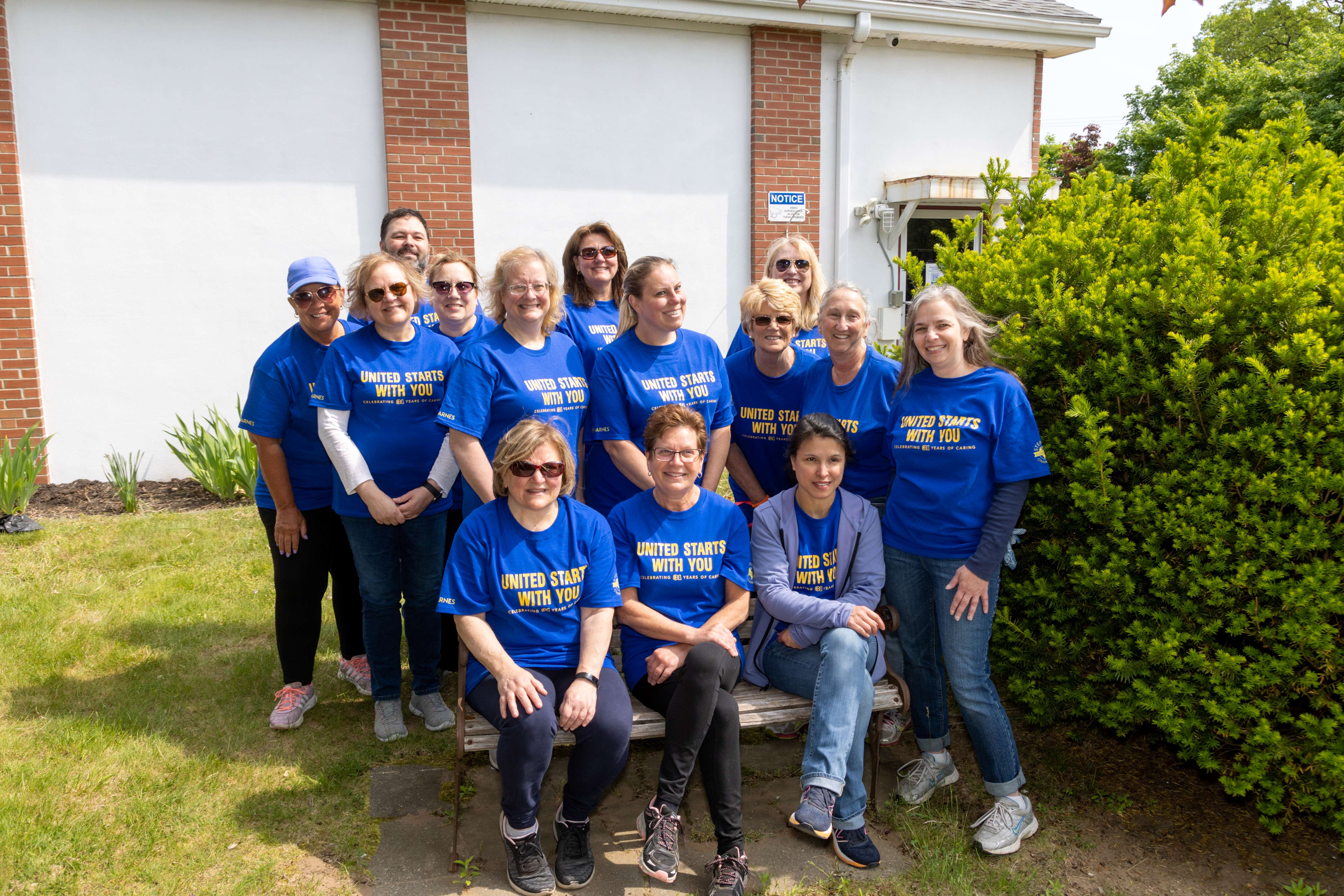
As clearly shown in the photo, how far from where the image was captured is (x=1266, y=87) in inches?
802

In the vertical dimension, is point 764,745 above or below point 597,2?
below

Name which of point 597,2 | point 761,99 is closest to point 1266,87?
point 761,99

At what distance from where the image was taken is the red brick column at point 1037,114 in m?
10.6

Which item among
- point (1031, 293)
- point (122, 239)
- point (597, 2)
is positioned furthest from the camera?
point (597, 2)

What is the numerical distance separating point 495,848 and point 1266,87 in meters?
A: 24.4

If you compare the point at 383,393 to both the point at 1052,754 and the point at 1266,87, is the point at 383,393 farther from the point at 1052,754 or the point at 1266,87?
the point at 1266,87

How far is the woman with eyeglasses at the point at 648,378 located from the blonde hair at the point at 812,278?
0.59 metres

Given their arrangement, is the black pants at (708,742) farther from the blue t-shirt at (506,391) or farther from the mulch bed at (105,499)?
the mulch bed at (105,499)

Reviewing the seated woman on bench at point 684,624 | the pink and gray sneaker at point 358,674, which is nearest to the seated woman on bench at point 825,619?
the seated woman on bench at point 684,624

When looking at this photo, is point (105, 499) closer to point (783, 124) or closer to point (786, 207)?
point (786, 207)

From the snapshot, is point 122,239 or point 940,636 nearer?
point 940,636

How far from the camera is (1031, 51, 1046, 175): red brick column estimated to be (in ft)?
34.7

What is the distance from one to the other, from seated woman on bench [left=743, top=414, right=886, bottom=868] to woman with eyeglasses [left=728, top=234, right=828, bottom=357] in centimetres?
67

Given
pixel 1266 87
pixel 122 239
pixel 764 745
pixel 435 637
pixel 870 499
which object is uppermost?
pixel 1266 87
